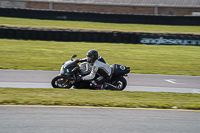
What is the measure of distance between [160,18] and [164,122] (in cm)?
2668

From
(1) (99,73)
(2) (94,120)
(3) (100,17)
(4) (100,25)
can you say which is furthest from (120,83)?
(3) (100,17)

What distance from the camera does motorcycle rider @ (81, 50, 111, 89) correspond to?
383 inches

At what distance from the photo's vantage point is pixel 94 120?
6.35 m

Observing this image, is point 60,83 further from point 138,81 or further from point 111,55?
point 111,55

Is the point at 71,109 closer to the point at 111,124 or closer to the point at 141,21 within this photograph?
the point at 111,124

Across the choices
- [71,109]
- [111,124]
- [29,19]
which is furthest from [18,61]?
[29,19]

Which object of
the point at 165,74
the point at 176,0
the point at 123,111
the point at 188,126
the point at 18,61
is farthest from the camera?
the point at 176,0

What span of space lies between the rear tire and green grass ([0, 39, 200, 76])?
4.05 metres

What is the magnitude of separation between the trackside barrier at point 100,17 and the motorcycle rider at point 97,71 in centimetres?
2257

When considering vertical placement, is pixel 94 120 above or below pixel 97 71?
below

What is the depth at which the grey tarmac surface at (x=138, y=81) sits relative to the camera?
10.8 meters

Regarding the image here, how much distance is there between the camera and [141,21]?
1259 inches

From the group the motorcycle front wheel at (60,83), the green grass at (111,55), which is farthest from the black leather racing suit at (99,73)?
the green grass at (111,55)

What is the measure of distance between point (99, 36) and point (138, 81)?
1107cm
